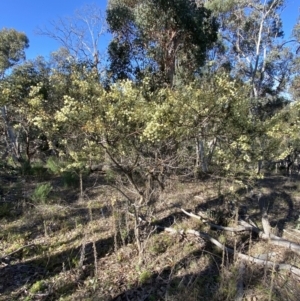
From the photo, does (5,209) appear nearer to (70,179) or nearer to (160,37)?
(70,179)

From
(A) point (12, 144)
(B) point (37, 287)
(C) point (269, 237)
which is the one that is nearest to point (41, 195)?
(B) point (37, 287)

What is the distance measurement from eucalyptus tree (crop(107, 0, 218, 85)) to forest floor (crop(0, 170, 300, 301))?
3653mm

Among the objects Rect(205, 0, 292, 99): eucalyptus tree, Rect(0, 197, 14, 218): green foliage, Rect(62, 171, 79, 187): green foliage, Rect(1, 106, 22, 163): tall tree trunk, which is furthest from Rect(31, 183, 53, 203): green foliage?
Rect(205, 0, 292, 99): eucalyptus tree

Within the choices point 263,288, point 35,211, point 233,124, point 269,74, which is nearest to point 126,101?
point 233,124

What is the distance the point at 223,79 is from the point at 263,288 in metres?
2.31

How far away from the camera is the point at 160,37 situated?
7.09m

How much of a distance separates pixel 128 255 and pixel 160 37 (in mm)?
5792

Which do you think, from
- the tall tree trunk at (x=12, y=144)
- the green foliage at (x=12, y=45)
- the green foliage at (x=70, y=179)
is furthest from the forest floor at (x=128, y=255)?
the green foliage at (x=12, y=45)

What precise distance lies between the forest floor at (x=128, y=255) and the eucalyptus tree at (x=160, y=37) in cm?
365

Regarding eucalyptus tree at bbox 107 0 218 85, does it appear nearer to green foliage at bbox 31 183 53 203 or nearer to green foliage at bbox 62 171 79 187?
green foliage at bbox 62 171 79 187

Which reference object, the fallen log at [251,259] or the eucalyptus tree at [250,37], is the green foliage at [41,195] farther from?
the eucalyptus tree at [250,37]

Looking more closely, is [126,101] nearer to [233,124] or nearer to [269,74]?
[233,124]

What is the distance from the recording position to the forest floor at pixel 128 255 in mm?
2900

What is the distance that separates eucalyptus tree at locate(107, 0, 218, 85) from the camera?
6.64 m
